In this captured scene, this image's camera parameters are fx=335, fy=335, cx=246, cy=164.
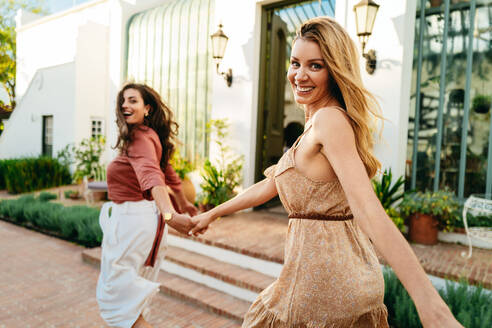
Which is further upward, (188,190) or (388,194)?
(388,194)

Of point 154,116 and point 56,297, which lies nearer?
point 154,116

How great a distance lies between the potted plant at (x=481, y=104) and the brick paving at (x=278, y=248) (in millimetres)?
1971

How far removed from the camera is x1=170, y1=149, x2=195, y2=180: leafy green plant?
661 centimetres

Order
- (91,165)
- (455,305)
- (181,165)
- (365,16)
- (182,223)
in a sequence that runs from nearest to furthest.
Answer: (182,223)
(455,305)
(365,16)
(181,165)
(91,165)

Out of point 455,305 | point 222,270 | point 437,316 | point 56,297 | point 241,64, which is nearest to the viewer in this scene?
point 437,316

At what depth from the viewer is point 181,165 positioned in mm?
7062

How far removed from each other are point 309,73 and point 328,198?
0.46 metres

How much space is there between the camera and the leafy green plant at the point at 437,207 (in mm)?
4359

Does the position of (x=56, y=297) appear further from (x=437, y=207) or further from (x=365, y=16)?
(x=365, y=16)

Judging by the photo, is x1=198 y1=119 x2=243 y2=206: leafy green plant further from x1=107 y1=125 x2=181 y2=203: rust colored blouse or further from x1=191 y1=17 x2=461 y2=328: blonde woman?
x1=191 y1=17 x2=461 y2=328: blonde woman

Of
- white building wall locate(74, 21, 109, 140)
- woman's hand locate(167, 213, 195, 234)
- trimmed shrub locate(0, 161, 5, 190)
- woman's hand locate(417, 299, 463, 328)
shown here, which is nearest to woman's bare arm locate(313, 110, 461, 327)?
woman's hand locate(417, 299, 463, 328)

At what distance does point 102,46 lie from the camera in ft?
Result: 34.6

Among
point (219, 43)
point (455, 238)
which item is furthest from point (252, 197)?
point (219, 43)


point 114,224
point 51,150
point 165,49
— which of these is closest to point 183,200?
point 114,224
